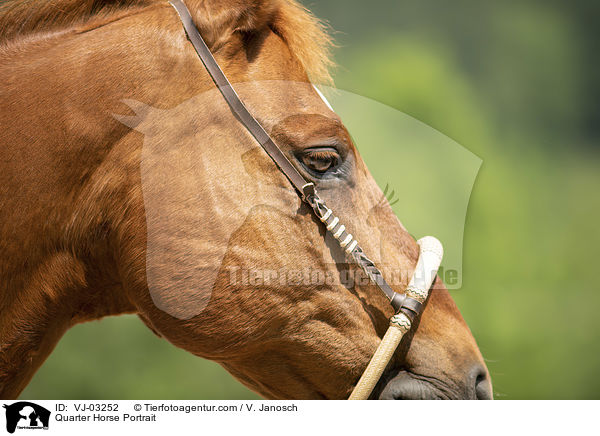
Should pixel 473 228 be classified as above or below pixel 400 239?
below

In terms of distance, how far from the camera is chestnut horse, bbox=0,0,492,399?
1120mm

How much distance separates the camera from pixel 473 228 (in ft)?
9.66

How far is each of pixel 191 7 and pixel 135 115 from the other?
280 millimetres

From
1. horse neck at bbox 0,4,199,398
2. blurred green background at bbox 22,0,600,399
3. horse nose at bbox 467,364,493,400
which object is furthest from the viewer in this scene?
blurred green background at bbox 22,0,600,399

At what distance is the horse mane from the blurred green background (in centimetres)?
150

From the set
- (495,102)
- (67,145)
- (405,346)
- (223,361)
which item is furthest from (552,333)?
(67,145)

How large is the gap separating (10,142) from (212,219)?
468 mm

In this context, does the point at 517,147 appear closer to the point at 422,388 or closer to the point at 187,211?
the point at 422,388

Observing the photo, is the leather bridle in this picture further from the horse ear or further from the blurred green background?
the blurred green background

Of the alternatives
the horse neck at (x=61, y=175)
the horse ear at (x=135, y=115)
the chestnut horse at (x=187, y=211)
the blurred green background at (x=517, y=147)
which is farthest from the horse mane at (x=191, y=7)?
the blurred green background at (x=517, y=147)

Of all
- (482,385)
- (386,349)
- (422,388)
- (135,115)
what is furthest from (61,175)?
(482,385)

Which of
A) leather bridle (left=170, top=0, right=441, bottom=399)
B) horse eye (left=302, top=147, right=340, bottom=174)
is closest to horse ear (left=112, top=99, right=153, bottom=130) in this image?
leather bridle (left=170, top=0, right=441, bottom=399)
